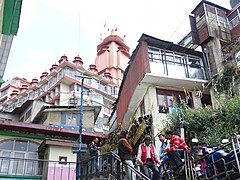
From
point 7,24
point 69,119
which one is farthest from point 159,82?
point 7,24

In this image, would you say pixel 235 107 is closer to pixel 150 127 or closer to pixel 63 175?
pixel 150 127

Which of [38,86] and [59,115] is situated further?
[38,86]

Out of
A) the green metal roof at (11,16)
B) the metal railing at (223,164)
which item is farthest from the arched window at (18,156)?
the metal railing at (223,164)

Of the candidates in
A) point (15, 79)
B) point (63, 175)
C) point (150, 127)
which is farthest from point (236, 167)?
point (15, 79)

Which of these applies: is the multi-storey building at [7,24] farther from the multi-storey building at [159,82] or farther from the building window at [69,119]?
the building window at [69,119]

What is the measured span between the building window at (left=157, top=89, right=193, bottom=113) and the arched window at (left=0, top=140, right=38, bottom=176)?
8577 mm

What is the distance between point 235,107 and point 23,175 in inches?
435

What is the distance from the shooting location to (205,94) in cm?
2041

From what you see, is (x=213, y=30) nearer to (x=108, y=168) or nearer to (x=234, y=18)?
(x=234, y=18)

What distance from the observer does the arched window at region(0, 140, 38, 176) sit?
42.1ft

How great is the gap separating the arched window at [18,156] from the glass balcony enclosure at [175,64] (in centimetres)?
911

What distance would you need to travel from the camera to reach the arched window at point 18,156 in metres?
12.8

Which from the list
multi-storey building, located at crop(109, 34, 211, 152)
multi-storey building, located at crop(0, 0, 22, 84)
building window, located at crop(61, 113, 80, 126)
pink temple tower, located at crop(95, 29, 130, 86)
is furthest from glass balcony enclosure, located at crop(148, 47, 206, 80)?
pink temple tower, located at crop(95, 29, 130, 86)

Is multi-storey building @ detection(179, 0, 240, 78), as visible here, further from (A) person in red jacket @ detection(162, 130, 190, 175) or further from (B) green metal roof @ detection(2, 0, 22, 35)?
(B) green metal roof @ detection(2, 0, 22, 35)
